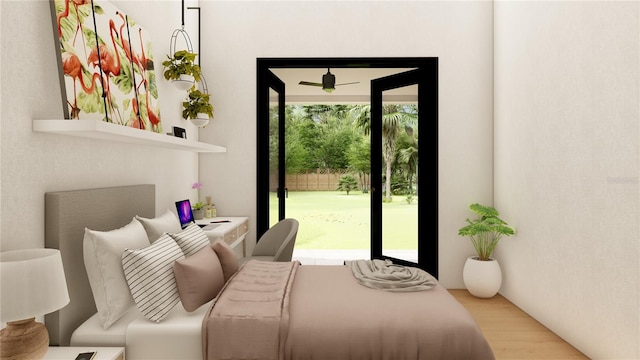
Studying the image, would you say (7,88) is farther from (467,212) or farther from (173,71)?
(467,212)

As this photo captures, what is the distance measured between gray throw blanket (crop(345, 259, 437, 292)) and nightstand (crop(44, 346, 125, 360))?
1407mm

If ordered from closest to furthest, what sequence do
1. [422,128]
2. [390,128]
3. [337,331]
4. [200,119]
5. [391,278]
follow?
[337,331] < [391,278] < [200,119] < [422,128] < [390,128]

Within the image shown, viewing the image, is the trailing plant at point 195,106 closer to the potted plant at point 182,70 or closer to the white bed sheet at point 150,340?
the potted plant at point 182,70

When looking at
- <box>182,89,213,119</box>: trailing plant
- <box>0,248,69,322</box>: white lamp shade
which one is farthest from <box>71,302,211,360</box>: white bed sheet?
<box>182,89,213,119</box>: trailing plant

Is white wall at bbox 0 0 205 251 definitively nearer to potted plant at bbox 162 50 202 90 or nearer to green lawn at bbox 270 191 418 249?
potted plant at bbox 162 50 202 90

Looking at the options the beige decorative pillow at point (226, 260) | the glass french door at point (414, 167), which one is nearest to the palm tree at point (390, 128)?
the glass french door at point (414, 167)

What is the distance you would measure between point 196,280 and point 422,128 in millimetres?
3147

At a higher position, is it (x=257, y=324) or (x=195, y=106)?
(x=195, y=106)

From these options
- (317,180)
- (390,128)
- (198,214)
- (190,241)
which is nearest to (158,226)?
(190,241)

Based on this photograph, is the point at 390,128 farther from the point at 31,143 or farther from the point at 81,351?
the point at 81,351

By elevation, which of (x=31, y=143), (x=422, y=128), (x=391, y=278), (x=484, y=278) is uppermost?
(x=422, y=128)

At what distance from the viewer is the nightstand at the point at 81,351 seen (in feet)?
5.31

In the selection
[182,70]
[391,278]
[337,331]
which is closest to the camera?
[337,331]

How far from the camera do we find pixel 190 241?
2.41 meters
